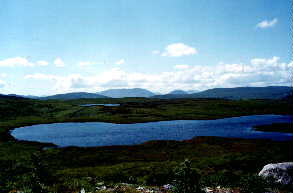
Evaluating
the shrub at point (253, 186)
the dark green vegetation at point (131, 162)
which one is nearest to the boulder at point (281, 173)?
the dark green vegetation at point (131, 162)

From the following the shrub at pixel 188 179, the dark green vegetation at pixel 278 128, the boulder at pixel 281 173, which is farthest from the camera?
the dark green vegetation at pixel 278 128

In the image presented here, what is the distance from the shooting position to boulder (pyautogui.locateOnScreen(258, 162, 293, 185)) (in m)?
30.0

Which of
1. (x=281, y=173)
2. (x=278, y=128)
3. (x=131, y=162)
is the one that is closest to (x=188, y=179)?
(x=281, y=173)

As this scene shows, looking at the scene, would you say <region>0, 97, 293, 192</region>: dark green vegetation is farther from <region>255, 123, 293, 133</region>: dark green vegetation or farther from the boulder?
<region>255, 123, 293, 133</region>: dark green vegetation

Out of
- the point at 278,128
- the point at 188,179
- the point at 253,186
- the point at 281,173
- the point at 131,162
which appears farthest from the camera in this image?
the point at 278,128

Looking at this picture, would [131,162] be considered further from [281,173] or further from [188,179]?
[188,179]

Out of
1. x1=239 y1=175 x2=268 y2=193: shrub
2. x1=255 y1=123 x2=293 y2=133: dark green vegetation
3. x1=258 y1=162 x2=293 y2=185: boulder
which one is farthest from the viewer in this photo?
x1=255 y1=123 x2=293 y2=133: dark green vegetation

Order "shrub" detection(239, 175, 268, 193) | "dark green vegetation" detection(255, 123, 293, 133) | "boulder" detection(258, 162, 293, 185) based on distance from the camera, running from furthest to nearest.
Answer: "dark green vegetation" detection(255, 123, 293, 133) → "boulder" detection(258, 162, 293, 185) → "shrub" detection(239, 175, 268, 193)

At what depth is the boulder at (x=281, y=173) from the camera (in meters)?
30.0

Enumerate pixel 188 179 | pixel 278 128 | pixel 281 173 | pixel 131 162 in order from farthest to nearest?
pixel 278 128 → pixel 131 162 → pixel 281 173 → pixel 188 179

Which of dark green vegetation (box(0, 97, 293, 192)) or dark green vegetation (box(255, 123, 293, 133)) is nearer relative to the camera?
dark green vegetation (box(0, 97, 293, 192))

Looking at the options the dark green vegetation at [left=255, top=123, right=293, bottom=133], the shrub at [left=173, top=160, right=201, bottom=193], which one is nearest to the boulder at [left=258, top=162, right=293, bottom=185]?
the shrub at [left=173, top=160, right=201, bottom=193]

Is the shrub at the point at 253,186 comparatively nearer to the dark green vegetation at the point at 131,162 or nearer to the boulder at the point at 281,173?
the dark green vegetation at the point at 131,162

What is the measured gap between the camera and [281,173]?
3078cm
